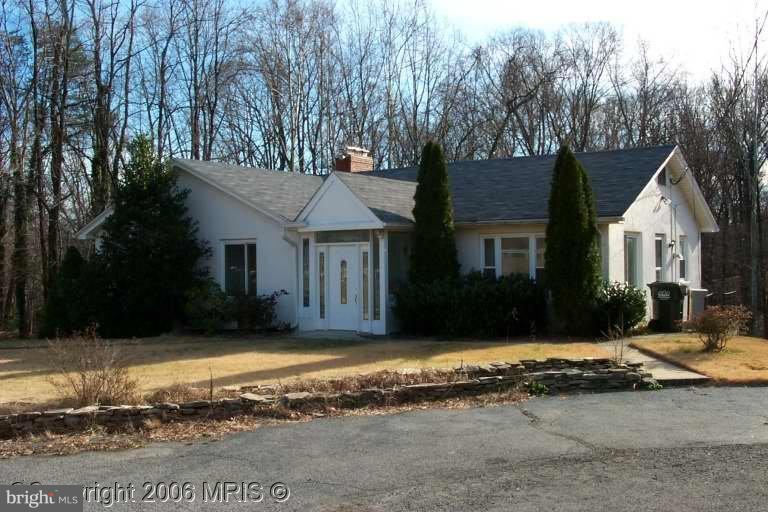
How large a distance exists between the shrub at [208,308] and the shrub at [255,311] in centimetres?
24

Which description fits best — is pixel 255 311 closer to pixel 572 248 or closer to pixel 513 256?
pixel 513 256

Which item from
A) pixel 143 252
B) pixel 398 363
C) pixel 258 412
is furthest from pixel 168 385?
pixel 143 252

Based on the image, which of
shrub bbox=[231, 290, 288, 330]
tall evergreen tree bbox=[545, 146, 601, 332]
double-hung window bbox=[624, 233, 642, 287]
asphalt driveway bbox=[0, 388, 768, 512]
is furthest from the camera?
shrub bbox=[231, 290, 288, 330]

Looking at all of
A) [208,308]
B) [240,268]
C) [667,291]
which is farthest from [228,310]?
[667,291]

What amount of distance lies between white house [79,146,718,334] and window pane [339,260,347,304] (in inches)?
1.5

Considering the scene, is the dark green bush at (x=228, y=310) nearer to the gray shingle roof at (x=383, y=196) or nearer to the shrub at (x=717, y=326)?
the gray shingle roof at (x=383, y=196)

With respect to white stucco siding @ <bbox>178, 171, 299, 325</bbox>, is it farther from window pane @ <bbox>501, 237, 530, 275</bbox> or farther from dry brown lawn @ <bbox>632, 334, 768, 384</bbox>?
dry brown lawn @ <bbox>632, 334, 768, 384</bbox>

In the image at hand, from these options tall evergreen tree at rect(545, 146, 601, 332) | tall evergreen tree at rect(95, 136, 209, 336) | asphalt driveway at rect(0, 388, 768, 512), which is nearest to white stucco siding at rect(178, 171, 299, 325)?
tall evergreen tree at rect(95, 136, 209, 336)

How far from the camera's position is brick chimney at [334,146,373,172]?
26.7m

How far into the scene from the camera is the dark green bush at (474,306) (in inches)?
Answer: 682

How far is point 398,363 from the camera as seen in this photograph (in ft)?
44.7

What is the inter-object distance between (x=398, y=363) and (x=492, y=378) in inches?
102

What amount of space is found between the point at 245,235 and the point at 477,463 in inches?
567

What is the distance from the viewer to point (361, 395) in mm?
10469
